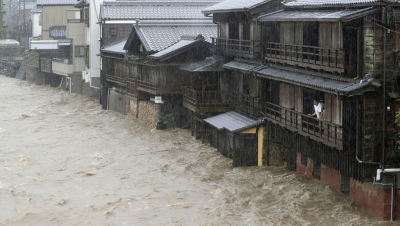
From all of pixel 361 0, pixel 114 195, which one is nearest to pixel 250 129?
pixel 114 195

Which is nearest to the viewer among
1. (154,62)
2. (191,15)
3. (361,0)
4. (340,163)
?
(361,0)

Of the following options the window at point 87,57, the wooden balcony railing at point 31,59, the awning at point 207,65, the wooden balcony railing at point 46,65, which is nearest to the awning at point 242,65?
the awning at point 207,65

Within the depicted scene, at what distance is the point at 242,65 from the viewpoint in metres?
33.2

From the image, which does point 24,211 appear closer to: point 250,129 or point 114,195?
point 114,195

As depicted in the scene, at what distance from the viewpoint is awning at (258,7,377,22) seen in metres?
21.7

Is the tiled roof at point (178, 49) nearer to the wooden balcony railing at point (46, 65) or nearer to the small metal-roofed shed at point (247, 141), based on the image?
the small metal-roofed shed at point (247, 141)

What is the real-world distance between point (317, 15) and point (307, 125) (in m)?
4.18

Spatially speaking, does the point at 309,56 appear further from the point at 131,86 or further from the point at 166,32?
the point at 131,86

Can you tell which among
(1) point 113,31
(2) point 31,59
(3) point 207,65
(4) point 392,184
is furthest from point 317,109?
(2) point 31,59

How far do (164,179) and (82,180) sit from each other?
148 inches

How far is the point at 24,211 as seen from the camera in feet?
84.0

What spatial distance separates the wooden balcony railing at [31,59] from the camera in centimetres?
7069

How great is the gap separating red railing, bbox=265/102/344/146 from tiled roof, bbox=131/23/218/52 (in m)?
13.4

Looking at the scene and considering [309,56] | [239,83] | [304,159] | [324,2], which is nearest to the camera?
[324,2]
